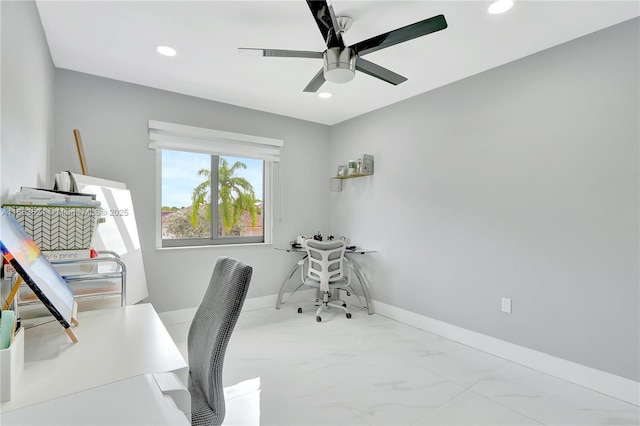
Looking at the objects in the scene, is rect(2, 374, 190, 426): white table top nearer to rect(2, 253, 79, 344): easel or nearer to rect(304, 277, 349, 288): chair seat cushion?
rect(2, 253, 79, 344): easel

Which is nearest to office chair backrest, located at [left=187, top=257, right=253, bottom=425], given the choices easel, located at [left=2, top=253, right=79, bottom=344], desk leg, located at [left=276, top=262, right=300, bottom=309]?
easel, located at [left=2, top=253, right=79, bottom=344]

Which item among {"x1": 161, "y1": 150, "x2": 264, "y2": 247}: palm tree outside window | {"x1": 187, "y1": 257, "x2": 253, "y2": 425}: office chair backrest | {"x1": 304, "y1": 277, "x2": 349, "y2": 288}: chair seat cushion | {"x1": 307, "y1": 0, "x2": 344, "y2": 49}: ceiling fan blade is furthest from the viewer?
{"x1": 304, "y1": 277, "x2": 349, "y2": 288}: chair seat cushion

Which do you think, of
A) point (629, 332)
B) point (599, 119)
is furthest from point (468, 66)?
→ point (629, 332)

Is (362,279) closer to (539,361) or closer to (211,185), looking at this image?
(539,361)

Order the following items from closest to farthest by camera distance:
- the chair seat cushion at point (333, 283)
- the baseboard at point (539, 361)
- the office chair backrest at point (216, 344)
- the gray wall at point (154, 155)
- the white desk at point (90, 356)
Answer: the white desk at point (90, 356) < the office chair backrest at point (216, 344) < the baseboard at point (539, 361) < the gray wall at point (154, 155) < the chair seat cushion at point (333, 283)

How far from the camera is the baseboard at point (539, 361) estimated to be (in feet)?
6.79

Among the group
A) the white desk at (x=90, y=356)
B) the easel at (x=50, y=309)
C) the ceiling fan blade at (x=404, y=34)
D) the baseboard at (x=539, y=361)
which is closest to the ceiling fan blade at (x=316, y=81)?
the ceiling fan blade at (x=404, y=34)

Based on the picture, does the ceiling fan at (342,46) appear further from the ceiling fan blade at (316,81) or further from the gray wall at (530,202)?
the gray wall at (530,202)

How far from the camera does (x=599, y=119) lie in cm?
218

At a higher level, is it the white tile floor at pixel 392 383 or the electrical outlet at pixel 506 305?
the electrical outlet at pixel 506 305

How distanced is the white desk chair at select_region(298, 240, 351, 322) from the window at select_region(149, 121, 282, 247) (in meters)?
0.74

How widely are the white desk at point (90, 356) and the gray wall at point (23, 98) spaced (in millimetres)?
623

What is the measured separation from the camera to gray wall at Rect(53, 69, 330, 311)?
2902 millimetres

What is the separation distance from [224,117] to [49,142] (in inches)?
64.7
